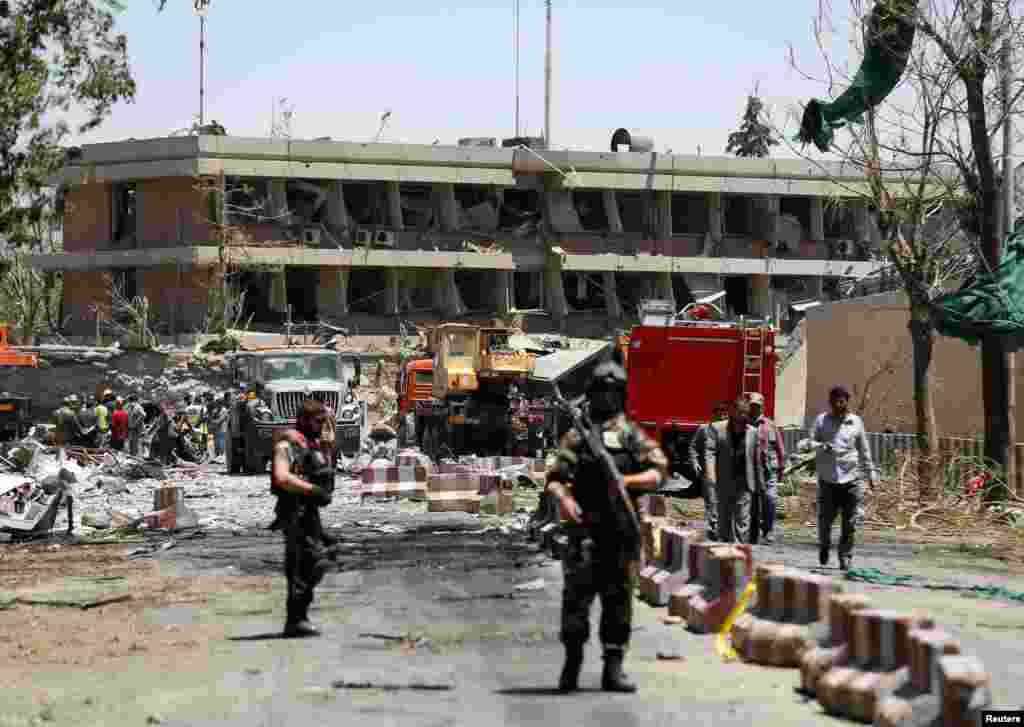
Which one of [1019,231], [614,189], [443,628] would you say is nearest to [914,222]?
[1019,231]

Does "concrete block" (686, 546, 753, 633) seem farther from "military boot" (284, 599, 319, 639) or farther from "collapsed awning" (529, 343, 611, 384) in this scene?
"collapsed awning" (529, 343, 611, 384)

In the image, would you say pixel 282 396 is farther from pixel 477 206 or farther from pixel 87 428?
pixel 477 206

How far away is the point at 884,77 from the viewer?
26.5 meters

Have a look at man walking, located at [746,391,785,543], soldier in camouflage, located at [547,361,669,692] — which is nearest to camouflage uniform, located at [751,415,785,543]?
man walking, located at [746,391,785,543]

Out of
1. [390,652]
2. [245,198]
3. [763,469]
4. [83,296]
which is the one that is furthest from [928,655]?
[83,296]

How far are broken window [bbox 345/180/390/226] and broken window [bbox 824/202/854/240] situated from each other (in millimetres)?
17942

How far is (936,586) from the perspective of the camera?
15.9m

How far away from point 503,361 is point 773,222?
28194 millimetres

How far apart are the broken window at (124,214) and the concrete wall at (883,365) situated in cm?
3229

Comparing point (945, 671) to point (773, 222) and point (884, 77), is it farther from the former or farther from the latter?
point (773, 222)

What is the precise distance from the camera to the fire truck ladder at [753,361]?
30.5 m

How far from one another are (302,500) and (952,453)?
16743mm

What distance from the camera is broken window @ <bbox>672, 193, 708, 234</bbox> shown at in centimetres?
6988

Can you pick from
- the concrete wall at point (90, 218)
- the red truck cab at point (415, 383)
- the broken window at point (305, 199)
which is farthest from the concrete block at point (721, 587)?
the concrete wall at point (90, 218)
